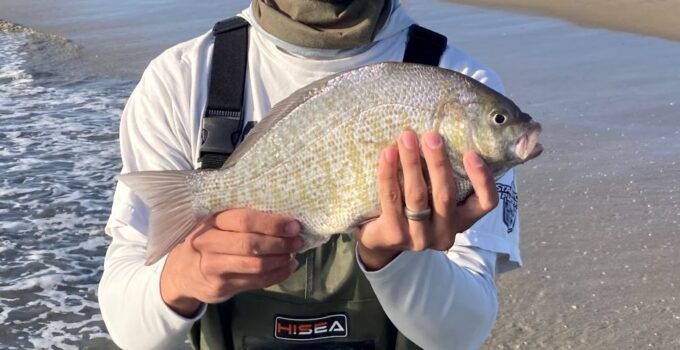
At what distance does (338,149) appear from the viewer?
7.57ft

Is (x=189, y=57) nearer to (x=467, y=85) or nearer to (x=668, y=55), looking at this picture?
(x=467, y=85)

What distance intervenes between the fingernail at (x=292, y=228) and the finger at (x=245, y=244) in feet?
0.06

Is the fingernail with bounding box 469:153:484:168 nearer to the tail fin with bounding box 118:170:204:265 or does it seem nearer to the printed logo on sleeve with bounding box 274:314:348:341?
the tail fin with bounding box 118:170:204:265

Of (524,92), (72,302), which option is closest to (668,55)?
(524,92)

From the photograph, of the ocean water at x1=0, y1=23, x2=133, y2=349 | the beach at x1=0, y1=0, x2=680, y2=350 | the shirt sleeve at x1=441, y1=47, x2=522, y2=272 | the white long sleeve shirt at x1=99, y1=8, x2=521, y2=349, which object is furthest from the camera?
the ocean water at x1=0, y1=23, x2=133, y2=349

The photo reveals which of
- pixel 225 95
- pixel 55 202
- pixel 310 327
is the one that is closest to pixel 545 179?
pixel 55 202

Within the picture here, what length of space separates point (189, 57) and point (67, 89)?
888cm

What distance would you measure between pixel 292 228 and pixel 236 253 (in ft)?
0.49

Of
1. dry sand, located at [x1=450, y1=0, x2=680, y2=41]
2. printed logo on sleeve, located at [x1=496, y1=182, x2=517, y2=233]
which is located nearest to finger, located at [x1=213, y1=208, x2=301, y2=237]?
printed logo on sleeve, located at [x1=496, y1=182, x2=517, y2=233]

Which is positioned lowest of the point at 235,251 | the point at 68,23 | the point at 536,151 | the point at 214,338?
the point at 68,23

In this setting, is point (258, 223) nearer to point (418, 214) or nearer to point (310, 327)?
point (418, 214)

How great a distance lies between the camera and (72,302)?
576cm

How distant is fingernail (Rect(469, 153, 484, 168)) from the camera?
2.17 meters

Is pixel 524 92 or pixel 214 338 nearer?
pixel 214 338
